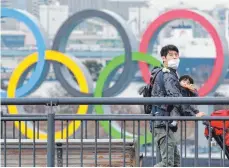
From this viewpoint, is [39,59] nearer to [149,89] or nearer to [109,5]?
[149,89]

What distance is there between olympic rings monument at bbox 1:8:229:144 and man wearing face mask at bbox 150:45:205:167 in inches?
1008

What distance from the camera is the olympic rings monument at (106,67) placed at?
111 feet

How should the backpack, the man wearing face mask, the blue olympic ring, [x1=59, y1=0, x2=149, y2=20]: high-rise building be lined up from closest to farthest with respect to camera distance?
the man wearing face mask → the backpack → the blue olympic ring → [x1=59, y1=0, x2=149, y2=20]: high-rise building

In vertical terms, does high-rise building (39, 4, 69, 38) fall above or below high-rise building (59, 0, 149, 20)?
below

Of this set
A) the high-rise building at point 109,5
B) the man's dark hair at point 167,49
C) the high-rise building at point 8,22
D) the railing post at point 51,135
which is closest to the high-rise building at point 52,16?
the high-rise building at point 109,5

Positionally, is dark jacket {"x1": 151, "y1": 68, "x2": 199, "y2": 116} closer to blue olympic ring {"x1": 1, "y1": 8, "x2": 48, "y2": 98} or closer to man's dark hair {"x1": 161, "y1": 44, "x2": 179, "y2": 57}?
man's dark hair {"x1": 161, "y1": 44, "x2": 179, "y2": 57}

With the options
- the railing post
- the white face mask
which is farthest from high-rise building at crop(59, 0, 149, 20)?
the railing post

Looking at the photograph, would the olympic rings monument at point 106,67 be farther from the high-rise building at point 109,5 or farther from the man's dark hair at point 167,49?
the high-rise building at point 109,5

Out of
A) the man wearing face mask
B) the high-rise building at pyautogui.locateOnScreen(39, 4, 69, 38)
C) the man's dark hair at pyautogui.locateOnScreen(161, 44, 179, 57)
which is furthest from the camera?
the high-rise building at pyautogui.locateOnScreen(39, 4, 69, 38)

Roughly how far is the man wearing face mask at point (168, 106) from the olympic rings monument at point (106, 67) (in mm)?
25593

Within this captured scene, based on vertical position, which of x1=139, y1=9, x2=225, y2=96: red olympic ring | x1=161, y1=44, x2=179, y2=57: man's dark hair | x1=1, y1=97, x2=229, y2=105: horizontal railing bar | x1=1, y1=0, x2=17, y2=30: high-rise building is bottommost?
x1=1, y1=97, x2=229, y2=105: horizontal railing bar

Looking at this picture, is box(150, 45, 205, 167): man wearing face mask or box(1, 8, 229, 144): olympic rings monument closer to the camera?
box(150, 45, 205, 167): man wearing face mask

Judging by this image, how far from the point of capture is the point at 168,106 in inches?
295

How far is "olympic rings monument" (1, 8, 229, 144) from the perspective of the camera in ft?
111
